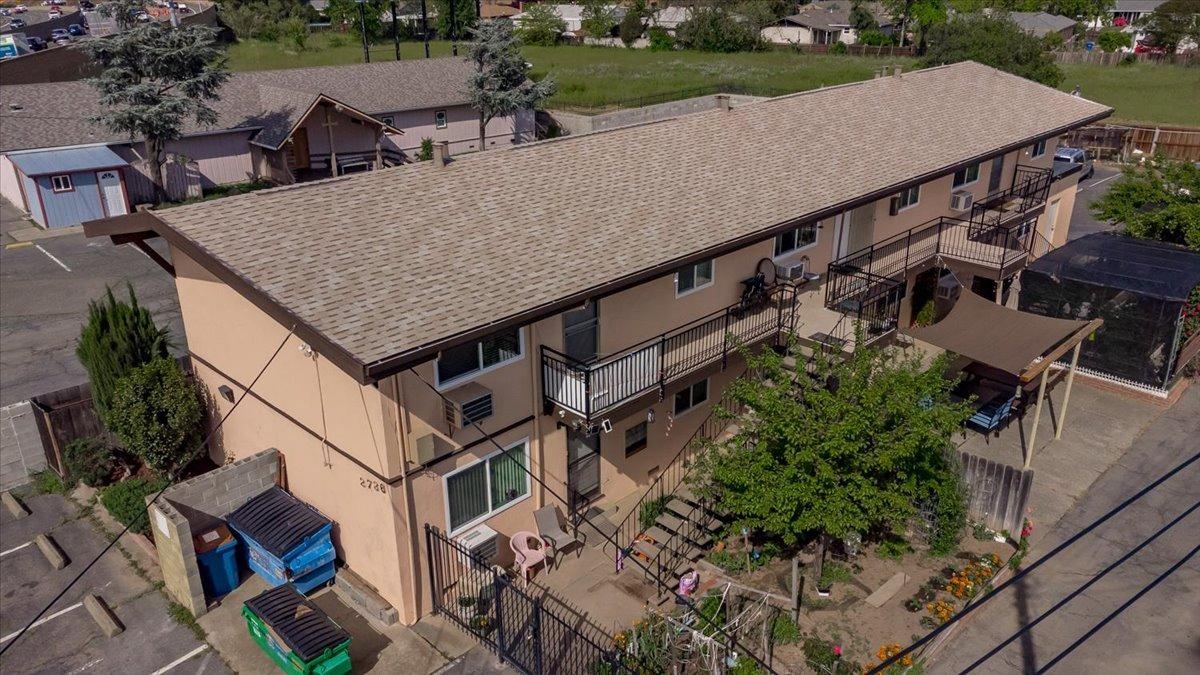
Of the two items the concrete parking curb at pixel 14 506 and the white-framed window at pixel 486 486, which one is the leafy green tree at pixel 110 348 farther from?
the white-framed window at pixel 486 486

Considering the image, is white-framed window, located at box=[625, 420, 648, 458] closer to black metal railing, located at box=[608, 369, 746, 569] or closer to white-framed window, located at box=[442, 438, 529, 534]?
black metal railing, located at box=[608, 369, 746, 569]

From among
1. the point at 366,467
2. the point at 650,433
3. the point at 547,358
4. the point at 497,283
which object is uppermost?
the point at 497,283

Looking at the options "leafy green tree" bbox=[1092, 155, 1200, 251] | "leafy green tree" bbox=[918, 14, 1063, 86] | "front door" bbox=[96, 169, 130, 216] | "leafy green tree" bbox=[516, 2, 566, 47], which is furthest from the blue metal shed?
"leafy green tree" bbox=[516, 2, 566, 47]

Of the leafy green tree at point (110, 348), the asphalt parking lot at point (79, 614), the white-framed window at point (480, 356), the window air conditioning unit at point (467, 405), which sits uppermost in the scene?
the white-framed window at point (480, 356)

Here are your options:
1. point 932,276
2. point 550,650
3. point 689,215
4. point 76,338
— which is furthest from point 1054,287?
point 76,338

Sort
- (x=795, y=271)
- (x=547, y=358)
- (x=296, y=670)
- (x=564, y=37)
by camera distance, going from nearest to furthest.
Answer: (x=296, y=670), (x=547, y=358), (x=795, y=271), (x=564, y=37)

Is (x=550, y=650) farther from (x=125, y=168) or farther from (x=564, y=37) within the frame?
(x=564, y=37)

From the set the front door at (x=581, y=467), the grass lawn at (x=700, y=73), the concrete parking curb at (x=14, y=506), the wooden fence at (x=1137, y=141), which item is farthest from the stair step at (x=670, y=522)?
the grass lawn at (x=700, y=73)
